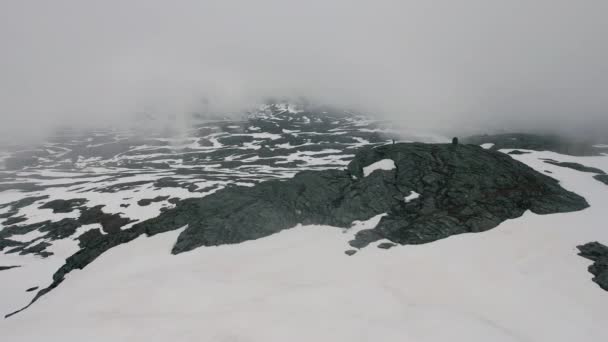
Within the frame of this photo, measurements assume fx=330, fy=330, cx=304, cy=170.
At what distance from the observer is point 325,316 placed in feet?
55.8

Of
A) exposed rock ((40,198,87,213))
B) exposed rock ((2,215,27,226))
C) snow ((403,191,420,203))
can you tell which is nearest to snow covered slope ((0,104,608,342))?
snow ((403,191,420,203))

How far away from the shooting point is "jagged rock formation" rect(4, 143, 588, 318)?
27.8 meters

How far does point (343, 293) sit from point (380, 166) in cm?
2032

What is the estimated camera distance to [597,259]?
21344mm

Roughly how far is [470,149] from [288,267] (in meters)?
27.2

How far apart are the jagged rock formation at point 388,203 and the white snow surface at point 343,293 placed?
1585 millimetres

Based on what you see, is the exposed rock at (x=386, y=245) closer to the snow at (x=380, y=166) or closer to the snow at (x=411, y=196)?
the snow at (x=411, y=196)

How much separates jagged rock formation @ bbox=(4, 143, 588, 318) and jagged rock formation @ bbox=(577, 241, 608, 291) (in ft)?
17.9

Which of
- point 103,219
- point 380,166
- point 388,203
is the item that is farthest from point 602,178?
point 103,219

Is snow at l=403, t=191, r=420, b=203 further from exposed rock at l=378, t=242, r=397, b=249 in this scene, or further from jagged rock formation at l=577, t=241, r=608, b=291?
jagged rock formation at l=577, t=241, r=608, b=291

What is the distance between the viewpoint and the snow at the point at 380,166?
119ft

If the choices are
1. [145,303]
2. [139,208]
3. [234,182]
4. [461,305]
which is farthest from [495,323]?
[234,182]

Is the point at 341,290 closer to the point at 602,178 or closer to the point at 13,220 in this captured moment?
the point at 602,178

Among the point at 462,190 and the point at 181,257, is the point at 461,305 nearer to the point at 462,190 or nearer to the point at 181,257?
the point at 462,190
